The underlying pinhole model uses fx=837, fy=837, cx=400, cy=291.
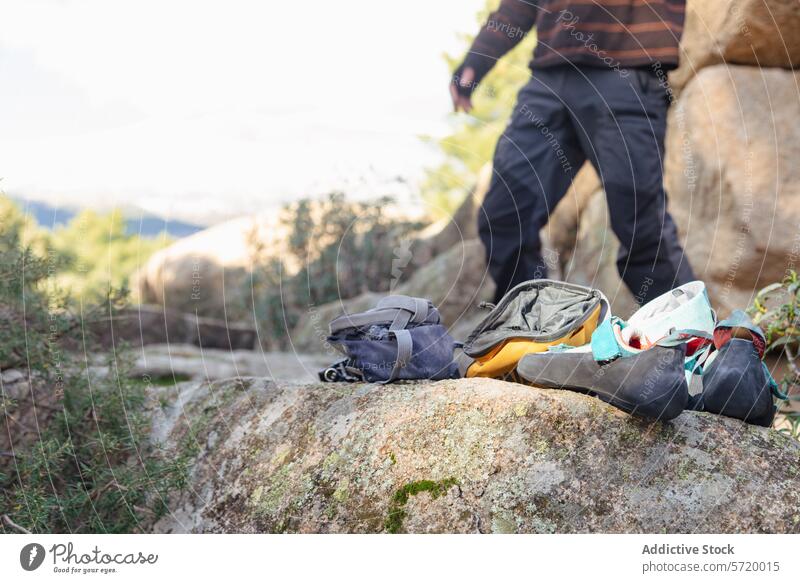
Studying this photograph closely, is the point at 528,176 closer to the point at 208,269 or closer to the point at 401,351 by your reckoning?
the point at 401,351

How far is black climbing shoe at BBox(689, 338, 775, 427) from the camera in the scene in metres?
2.22

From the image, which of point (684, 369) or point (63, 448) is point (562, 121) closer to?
point (684, 369)

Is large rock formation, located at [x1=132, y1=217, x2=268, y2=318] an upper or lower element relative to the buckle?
lower

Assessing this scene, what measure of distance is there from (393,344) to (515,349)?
0.37 m

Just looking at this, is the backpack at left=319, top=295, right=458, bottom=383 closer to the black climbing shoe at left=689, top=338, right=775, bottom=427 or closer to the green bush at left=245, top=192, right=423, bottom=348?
the black climbing shoe at left=689, top=338, right=775, bottom=427

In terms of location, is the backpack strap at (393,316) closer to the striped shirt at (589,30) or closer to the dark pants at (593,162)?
the dark pants at (593,162)

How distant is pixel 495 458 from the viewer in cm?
212

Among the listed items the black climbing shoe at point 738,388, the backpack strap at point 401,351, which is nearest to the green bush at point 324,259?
the backpack strap at point 401,351

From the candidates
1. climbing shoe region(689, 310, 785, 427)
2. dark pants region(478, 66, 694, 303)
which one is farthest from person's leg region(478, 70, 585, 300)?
climbing shoe region(689, 310, 785, 427)

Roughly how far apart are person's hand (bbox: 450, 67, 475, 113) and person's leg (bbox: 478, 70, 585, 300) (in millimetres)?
237

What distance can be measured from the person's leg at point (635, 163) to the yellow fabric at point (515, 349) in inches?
49.0

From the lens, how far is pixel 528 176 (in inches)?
146
